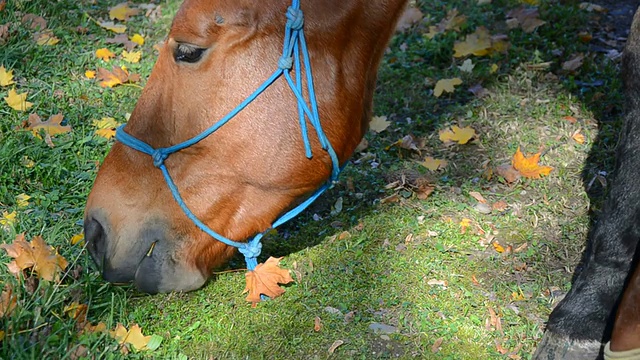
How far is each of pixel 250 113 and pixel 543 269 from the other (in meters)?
1.48

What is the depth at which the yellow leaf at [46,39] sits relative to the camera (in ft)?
14.6

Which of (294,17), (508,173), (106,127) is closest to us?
(294,17)

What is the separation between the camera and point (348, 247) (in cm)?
319

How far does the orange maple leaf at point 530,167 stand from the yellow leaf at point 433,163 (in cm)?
35

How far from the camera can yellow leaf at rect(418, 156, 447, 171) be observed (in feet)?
12.2

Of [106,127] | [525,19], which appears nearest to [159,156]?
[106,127]

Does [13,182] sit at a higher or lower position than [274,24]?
lower

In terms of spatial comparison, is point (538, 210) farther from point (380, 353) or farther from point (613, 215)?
point (380, 353)

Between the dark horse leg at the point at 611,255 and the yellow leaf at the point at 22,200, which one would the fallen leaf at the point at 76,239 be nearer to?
the yellow leaf at the point at 22,200

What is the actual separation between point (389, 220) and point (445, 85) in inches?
50.4

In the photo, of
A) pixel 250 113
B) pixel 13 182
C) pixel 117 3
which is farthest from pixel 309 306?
pixel 117 3

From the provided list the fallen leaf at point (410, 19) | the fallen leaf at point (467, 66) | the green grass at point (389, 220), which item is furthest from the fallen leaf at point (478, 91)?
the fallen leaf at point (410, 19)

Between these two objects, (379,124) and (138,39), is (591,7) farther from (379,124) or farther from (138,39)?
(138,39)

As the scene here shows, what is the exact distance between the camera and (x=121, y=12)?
504 cm
